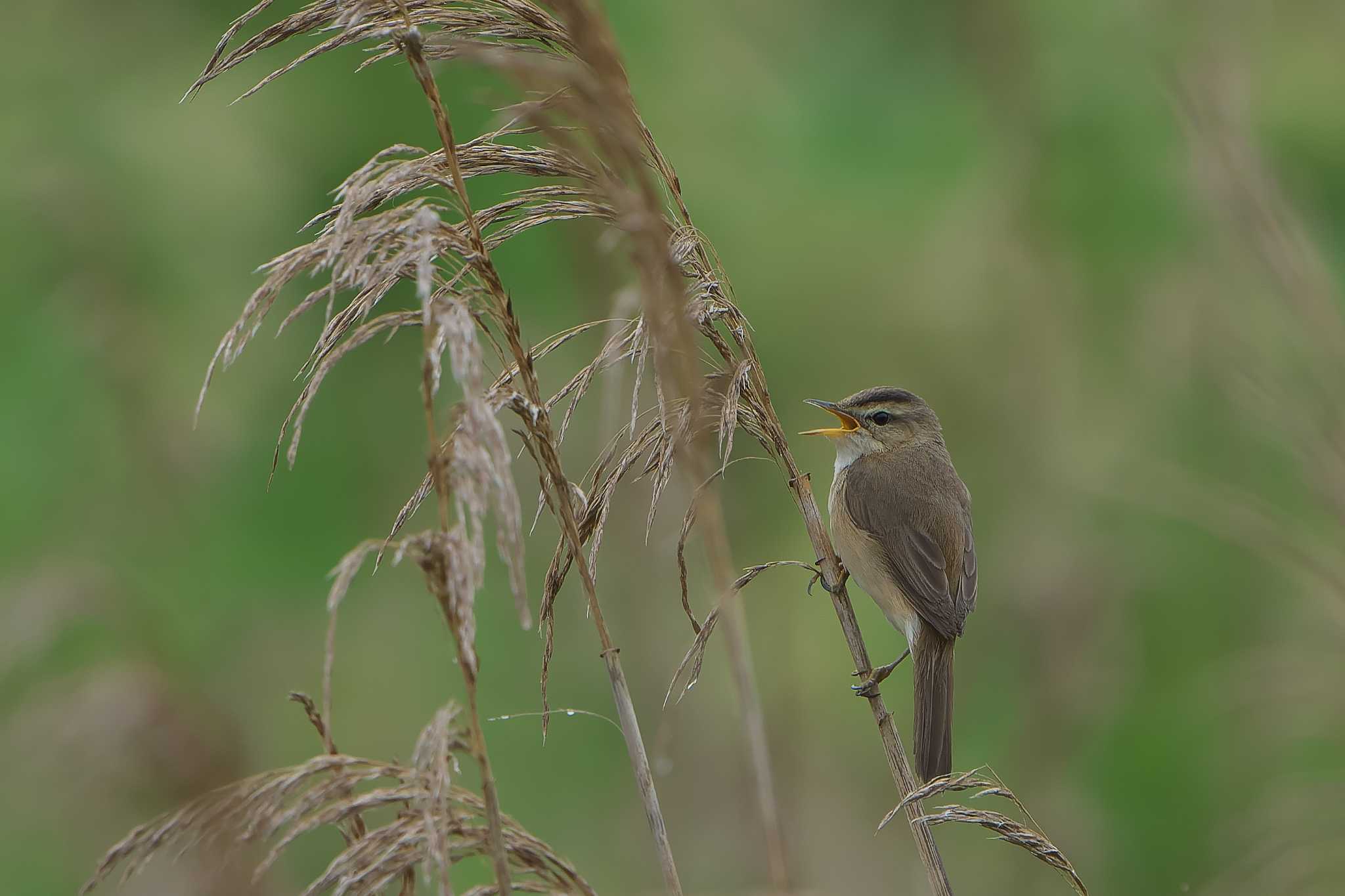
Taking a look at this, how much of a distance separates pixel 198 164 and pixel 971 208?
162 inches

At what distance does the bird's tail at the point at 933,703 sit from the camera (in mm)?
3906

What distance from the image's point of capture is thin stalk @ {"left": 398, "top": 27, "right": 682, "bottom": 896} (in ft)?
6.49

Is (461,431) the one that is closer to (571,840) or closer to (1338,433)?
(1338,433)

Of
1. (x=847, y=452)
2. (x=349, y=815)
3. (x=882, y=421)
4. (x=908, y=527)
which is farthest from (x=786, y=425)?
(x=349, y=815)

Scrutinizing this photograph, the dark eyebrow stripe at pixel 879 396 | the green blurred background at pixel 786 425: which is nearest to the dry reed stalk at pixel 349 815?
the green blurred background at pixel 786 425

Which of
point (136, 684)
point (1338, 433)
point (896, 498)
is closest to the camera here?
point (1338, 433)

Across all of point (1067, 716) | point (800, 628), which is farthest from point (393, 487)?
point (1067, 716)

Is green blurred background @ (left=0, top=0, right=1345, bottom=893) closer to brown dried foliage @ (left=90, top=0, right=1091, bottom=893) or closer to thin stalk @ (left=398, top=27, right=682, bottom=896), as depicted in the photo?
brown dried foliage @ (left=90, top=0, right=1091, bottom=893)

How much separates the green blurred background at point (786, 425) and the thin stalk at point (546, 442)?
75.5 inches

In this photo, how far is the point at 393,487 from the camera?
5977mm

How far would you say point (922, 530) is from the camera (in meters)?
4.51

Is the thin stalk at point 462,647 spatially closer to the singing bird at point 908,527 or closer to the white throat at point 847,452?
the singing bird at point 908,527

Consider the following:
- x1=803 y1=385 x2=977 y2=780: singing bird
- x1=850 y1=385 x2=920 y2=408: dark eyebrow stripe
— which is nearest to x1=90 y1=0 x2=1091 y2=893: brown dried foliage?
x1=803 y1=385 x2=977 y2=780: singing bird

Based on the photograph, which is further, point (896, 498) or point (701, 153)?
point (701, 153)
